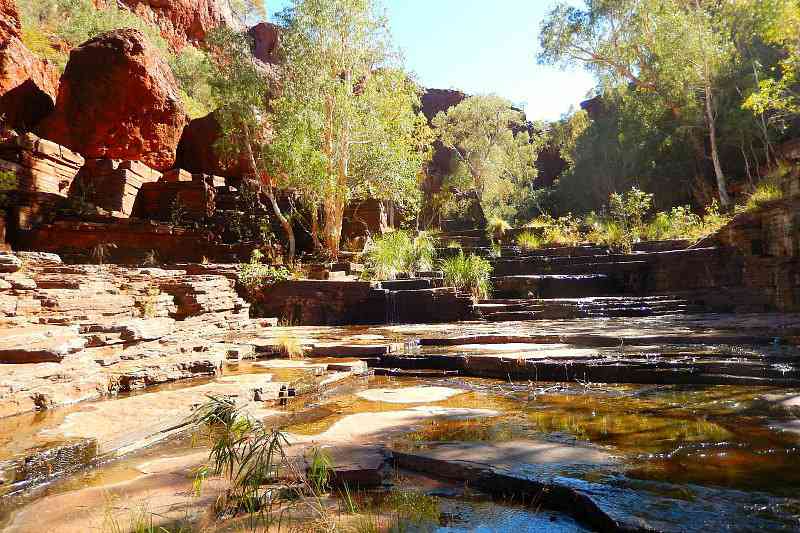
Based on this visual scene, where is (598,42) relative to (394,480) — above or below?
above

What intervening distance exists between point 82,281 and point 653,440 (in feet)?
27.2

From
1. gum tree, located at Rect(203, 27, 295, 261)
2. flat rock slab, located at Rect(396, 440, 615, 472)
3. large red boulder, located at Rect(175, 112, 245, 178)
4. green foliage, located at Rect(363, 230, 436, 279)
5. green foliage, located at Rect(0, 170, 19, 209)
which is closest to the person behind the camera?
flat rock slab, located at Rect(396, 440, 615, 472)

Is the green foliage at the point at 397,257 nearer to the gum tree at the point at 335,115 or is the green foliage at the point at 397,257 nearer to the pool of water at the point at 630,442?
the gum tree at the point at 335,115

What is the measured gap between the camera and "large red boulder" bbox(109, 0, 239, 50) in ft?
112

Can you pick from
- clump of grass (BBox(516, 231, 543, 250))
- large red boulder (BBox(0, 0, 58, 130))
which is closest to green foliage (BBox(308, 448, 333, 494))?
clump of grass (BBox(516, 231, 543, 250))

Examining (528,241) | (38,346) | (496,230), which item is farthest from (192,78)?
(38,346)

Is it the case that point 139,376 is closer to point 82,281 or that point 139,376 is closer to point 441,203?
point 82,281

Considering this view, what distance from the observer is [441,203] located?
26.1m

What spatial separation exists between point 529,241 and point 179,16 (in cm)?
3322

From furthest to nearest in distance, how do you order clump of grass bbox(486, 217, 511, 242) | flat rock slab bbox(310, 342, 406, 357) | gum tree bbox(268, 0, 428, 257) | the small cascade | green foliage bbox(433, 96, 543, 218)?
→ green foliage bbox(433, 96, 543, 218) < clump of grass bbox(486, 217, 511, 242) < gum tree bbox(268, 0, 428, 257) < the small cascade < flat rock slab bbox(310, 342, 406, 357)

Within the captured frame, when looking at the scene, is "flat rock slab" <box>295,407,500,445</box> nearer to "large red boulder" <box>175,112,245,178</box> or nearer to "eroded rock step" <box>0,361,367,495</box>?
"eroded rock step" <box>0,361,367,495</box>

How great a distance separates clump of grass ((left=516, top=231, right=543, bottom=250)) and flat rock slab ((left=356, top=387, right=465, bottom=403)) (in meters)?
12.8

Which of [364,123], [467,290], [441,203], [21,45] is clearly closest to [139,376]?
[467,290]

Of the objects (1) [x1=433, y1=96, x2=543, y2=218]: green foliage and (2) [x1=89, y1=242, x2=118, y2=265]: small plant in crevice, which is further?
(1) [x1=433, y1=96, x2=543, y2=218]: green foliage
